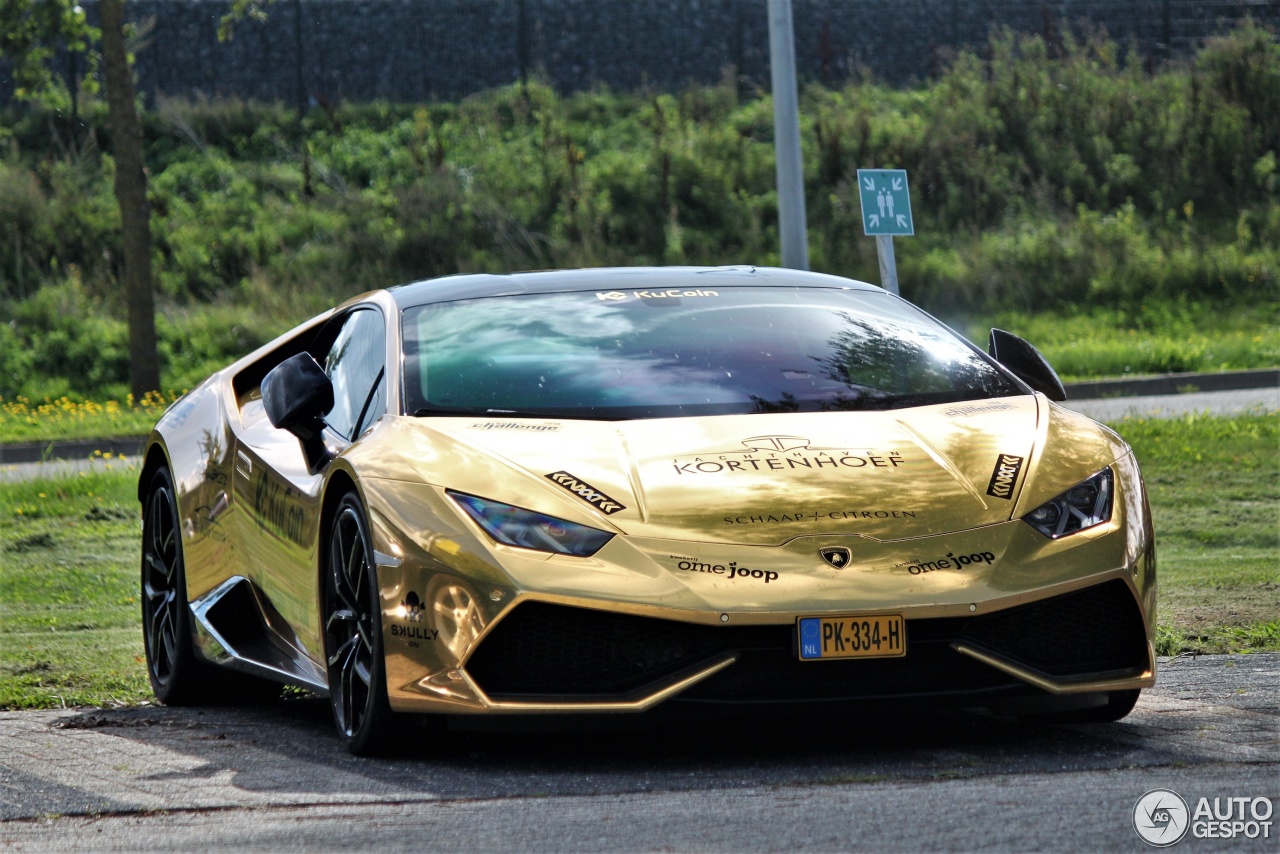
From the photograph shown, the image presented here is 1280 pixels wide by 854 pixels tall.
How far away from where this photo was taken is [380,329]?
18.9 feet

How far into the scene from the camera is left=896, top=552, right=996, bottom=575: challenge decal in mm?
4457

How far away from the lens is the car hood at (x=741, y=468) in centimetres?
454

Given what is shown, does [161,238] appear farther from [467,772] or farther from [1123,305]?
[467,772]

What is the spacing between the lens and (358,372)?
580 cm

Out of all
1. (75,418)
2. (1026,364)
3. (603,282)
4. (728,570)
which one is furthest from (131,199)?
(728,570)

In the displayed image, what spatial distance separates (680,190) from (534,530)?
2322cm

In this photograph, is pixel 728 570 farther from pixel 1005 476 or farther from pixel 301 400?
pixel 301 400

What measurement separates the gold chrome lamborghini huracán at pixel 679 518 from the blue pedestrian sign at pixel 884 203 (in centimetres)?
579

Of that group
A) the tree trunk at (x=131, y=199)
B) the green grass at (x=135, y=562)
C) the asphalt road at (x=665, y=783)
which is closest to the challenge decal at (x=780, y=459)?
the asphalt road at (x=665, y=783)

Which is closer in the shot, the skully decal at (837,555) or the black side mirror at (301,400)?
the skully decal at (837,555)

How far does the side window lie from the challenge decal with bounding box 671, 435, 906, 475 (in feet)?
3.39

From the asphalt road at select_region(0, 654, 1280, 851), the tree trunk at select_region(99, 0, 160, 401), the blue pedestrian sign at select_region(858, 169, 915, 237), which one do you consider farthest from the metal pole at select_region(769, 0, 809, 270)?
the asphalt road at select_region(0, 654, 1280, 851)

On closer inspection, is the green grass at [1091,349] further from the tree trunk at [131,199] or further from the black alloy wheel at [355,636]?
the black alloy wheel at [355,636]

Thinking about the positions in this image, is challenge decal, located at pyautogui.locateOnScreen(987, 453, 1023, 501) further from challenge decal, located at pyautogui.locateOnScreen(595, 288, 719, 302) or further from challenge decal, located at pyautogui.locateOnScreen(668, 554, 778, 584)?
challenge decal, located at pyautogui.locateOnScreen(595, 288, 719, 302)
